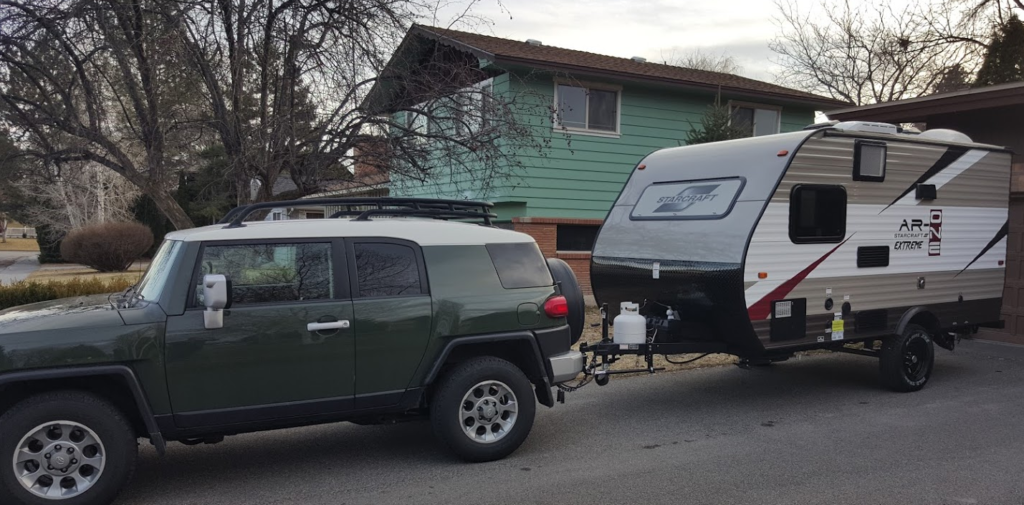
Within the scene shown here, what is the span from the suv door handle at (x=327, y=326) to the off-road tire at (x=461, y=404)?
2.98 ft

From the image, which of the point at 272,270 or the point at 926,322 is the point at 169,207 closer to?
the point at 272,270

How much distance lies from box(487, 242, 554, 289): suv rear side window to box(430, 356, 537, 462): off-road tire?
0.65 metres

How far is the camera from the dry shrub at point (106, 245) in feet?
82.0

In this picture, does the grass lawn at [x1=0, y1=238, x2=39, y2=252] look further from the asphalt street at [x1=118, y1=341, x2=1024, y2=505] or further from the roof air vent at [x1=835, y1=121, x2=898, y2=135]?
the roof air vent at [x1=835, y1=121, x2=898, y2=135]

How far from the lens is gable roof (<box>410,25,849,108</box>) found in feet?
45.9

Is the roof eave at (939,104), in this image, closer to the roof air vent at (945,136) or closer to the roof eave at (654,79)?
the roof air vent at (945,136)

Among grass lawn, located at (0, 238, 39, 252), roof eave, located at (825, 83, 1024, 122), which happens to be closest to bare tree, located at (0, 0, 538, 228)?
roof eave, located at (825, 83, 1024, 122)

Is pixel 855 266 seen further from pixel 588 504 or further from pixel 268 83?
pixel 268 83

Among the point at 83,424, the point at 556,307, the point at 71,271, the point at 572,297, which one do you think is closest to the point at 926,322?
the point at 572,297

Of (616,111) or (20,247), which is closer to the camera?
(616,111)

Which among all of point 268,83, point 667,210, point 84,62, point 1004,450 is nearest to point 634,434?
point 667,210

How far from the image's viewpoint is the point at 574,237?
16.2m

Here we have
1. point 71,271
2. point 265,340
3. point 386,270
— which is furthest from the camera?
point 71,271

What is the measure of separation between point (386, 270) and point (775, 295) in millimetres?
3788
